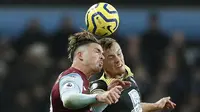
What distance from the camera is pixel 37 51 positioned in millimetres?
15305

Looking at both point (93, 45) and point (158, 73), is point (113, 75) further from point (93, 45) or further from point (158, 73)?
point (158, 73)

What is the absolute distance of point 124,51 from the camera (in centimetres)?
1441

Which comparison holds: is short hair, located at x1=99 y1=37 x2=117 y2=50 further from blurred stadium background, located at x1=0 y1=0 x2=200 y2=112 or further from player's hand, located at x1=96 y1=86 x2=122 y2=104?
blurred stadium background, located at x1=0 y1=0 x2=200 y2=112

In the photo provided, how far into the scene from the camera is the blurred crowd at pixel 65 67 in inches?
560

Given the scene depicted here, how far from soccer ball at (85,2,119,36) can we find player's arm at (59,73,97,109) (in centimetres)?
97

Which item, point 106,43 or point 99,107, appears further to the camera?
point 106,43

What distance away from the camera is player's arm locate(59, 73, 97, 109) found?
7.79 meters

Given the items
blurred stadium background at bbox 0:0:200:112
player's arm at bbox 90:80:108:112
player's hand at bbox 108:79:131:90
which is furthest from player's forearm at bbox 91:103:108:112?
blurred stadium background at bbox 0:0:200:112

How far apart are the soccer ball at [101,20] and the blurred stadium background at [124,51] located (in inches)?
195

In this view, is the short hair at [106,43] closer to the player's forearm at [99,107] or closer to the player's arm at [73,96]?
the player's forearm at [99,107]

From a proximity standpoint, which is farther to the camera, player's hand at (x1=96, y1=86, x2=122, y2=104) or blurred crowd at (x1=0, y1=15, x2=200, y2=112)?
blurred crowd at (x1=0, y1=15, x2=200, y2=112)

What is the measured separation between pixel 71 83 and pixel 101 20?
112 cm

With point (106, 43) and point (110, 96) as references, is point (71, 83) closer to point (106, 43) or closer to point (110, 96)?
point (110, 96)

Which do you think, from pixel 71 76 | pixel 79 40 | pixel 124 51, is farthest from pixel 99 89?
pixel 124 51
